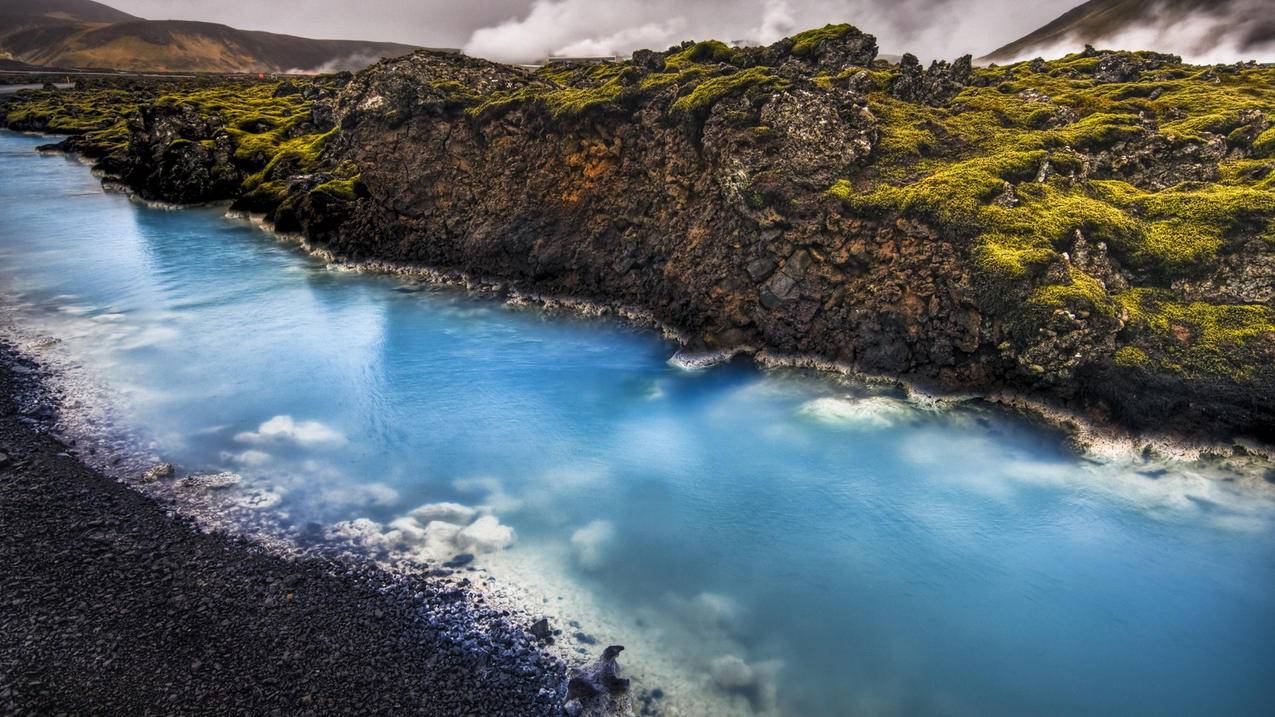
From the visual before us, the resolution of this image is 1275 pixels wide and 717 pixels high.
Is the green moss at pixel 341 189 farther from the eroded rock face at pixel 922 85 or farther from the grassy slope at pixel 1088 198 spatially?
the eroded rock face at pixel 922 85

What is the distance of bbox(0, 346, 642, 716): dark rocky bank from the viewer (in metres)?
11.2

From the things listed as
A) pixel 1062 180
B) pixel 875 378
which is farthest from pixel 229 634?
pixel 1062 180

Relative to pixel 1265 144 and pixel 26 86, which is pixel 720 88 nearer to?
pixel 1265 144

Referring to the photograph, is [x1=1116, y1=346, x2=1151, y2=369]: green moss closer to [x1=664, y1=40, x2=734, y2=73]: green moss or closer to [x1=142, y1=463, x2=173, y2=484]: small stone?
[x1=664, y1=40, x2=734, y2=73]: green moss

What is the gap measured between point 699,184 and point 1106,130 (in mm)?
17246

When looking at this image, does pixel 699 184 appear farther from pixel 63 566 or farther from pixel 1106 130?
pixel 63 566

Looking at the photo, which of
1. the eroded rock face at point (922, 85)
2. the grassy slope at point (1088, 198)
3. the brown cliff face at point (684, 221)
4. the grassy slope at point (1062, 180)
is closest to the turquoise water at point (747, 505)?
the brown cliff face at point (684, 221)

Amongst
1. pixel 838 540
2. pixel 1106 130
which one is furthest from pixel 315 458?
pixel 1106 130

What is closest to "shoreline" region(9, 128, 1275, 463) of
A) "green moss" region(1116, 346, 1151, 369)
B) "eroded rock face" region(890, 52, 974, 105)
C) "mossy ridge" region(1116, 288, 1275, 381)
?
"green moss" region(1116, 346, 1151, 369)

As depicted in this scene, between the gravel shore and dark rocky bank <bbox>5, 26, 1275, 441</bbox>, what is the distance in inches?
611

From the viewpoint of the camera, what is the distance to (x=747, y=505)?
17.4 meters

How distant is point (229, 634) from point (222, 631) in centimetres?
19

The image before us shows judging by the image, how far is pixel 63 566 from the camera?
1389 cm

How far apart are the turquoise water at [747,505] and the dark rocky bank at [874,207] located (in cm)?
248
